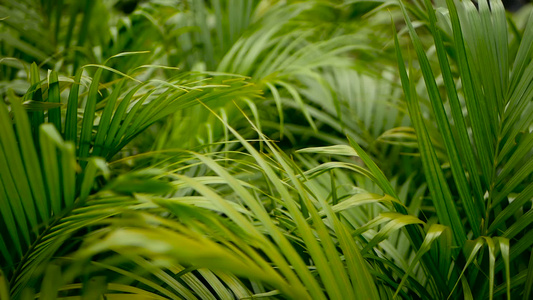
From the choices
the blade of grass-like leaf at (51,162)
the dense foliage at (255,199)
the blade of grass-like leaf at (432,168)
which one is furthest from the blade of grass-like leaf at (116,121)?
the blade of grass-like leaf at (432,168)

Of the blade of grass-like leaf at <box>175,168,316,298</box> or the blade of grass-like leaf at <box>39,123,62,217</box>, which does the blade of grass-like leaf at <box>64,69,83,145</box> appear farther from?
the blade of grass-like leaf at <box>175,168,316,298</box>

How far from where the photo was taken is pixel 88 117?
0.60 m

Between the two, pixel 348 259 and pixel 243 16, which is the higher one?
pixel 243 16

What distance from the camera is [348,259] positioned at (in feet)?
1.69

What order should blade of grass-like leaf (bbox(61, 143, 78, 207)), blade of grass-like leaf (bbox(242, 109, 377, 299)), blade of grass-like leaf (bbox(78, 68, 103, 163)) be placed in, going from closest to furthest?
blade of grass-like leaf (bbox(61, 143, 78, 207)) → blade of grass-like leaf (bbox(242, 109, 377, 299)) → blade of grass-like leaf (bbox(78, 68, 103, 163))

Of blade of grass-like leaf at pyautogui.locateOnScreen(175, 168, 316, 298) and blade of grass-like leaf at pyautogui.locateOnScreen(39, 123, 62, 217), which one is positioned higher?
blade of grass-like leaf at pyautogui.locateOnScreen(39, 123, 62, 217)

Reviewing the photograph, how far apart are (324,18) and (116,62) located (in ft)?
2.28

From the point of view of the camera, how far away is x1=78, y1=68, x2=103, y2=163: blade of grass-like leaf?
22.8 inches

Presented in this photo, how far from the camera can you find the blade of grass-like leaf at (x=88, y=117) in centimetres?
58

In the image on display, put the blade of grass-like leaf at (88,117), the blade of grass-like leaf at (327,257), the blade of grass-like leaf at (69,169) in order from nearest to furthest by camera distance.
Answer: the blade of grass-like leaf at (69,169), the blade of grass-like leaf at (327,257), the blade of grass-like leaf at (88,117)

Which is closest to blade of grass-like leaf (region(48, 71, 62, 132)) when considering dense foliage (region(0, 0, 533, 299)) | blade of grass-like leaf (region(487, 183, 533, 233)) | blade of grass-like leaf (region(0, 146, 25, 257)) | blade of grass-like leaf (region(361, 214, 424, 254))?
dense foliage (region(0, 0, 533, 299))

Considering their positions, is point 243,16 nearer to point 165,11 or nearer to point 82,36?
point 165,11

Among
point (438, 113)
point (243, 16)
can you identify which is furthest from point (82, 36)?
point (438, 113)

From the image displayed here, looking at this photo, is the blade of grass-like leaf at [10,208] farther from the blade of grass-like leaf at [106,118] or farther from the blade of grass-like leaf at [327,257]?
the blade of grass-like leaf at [327,257]
